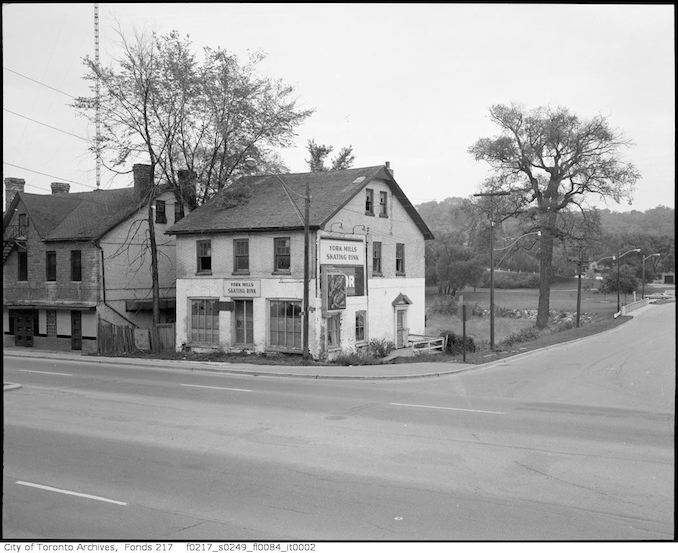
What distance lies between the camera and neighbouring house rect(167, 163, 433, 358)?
26.8m

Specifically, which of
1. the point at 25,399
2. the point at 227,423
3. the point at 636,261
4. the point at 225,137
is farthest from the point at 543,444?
the point at 636,261

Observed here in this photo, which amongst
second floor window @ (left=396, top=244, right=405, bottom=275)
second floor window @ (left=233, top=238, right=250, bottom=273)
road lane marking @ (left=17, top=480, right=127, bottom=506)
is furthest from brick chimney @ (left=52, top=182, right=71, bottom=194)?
road lane marking @ (left=17, top=480, right=127, bottom=506)

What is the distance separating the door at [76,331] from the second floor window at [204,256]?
8.14 meters

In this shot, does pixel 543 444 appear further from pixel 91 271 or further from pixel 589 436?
pixel 91 271

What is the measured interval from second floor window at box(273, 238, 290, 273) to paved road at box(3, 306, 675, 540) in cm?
966

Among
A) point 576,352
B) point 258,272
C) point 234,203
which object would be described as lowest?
point 576,352

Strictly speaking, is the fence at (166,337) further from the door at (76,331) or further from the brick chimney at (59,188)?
the brick chimney at (59,188)

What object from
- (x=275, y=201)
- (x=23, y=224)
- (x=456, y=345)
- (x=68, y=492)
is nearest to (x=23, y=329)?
(x=23, y=224)

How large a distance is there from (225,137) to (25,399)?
19.2 meters

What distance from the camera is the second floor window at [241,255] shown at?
1104 inches

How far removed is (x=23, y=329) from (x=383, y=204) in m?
20.7

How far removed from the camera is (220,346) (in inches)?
1123

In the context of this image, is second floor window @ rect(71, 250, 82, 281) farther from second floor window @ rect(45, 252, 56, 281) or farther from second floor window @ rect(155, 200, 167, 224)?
second floor window @ rect(155, 200, 167, 224)

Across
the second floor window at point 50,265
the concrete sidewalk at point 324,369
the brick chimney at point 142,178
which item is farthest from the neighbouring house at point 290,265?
the second floor window at point 50,265
